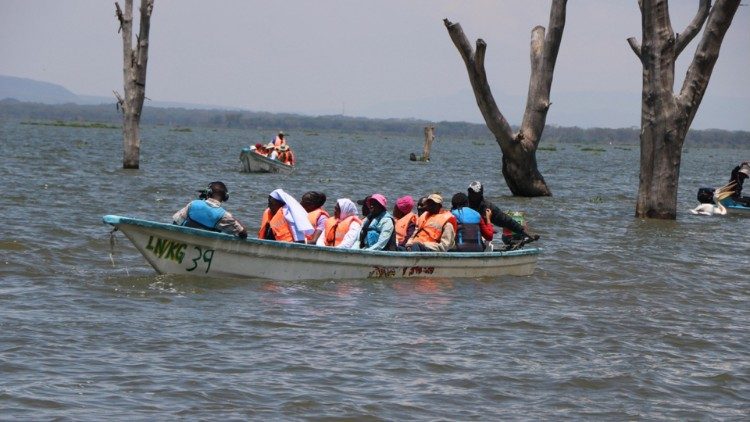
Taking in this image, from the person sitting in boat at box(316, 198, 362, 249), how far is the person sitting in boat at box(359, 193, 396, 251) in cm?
15

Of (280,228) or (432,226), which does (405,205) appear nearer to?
(432,226)

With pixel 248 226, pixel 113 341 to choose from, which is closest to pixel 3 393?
pixel 113 341

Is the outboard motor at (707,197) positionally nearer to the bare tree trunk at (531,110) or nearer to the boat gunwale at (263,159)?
the bare tree trunk at (531,110)

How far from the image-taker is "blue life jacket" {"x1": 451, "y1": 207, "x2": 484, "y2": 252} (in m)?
15.7

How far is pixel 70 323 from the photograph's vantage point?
1162cm

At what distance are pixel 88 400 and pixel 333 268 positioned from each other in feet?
19.5

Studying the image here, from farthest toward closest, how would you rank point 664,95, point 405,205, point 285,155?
point 285,155 < point 664,95 < point 405,205

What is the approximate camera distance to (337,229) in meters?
15.0

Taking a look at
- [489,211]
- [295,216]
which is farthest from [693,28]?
[295,216]

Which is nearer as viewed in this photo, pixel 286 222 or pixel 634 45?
pixel 286 222

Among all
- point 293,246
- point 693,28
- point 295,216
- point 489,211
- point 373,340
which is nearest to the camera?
point 373,340

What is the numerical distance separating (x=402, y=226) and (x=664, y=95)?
10108 millimetres

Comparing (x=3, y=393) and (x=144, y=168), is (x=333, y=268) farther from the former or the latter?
(x=144, y=168)

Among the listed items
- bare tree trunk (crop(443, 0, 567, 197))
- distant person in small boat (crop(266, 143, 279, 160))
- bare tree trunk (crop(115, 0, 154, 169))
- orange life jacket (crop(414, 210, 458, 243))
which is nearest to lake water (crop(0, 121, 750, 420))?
orange life jacket (crop(414, 210, 458, 243))
